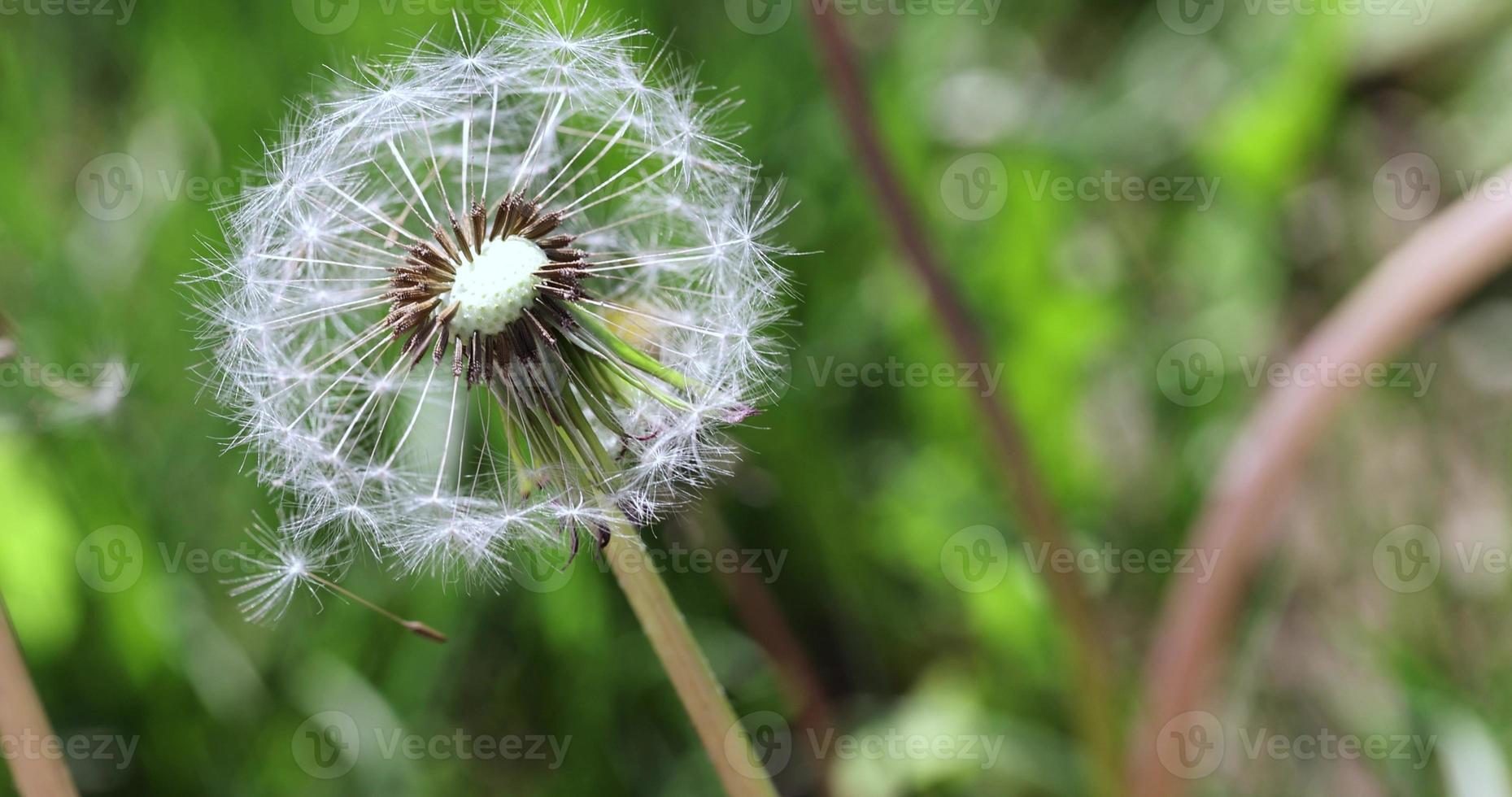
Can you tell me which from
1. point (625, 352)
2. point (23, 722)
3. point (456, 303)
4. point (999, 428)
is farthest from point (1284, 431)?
point (23, 722)

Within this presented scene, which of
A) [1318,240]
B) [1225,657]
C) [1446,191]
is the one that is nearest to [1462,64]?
[1446,191]

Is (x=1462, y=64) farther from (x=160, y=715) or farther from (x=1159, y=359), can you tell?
(x=160, y=715)

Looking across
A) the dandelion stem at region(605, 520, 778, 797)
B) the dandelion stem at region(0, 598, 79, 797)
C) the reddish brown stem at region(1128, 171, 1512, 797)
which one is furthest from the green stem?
the reddish brown stem at region(1128, 171, 1512, 797)

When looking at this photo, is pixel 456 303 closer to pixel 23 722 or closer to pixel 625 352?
pixel 625 352

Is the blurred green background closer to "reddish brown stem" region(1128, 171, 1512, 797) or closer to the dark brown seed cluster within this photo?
"reddish brown stem" region(1128, 171, 1512, 797)

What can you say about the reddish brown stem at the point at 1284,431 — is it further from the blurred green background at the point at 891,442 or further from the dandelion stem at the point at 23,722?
the dandelion stem at the point at 23,722
